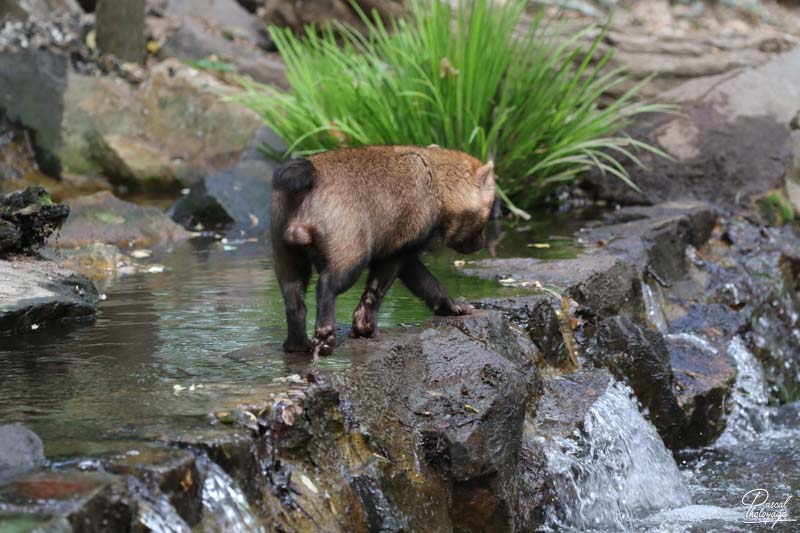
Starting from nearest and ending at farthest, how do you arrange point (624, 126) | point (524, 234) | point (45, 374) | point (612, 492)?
point (45, 374) < point (612, 492) < point (524, 234) < point (624, 126)

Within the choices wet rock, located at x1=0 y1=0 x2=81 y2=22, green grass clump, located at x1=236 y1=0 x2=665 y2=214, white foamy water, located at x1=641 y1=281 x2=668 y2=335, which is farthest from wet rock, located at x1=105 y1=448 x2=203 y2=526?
wet rock, located at x1=0 y1=0 x2=81 y2=22

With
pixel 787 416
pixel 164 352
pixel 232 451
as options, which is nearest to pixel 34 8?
pixel 164 352

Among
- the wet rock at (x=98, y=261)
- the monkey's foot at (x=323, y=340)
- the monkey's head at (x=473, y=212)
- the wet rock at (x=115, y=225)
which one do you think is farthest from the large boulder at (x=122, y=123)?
the monkey's foot at (x=323, y=340)

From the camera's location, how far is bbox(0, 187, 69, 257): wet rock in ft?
19.8

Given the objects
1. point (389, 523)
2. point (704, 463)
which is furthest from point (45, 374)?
point (704, 463)

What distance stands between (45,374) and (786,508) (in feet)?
11.3

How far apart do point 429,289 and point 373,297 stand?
1.59ft

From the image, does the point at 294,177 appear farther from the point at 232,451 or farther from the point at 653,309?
the point at 653,309

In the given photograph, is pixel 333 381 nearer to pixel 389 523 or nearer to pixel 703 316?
pixel 389 523

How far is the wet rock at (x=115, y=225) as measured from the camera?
28.0 feet

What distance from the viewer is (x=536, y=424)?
203 inches

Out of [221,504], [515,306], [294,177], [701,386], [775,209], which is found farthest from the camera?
[775,209]

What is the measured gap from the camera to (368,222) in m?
4.46

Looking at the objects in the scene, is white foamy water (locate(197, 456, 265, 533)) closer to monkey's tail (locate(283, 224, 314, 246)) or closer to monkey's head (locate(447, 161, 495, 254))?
monkey's tail (locate(283, 224, 314, 246))
